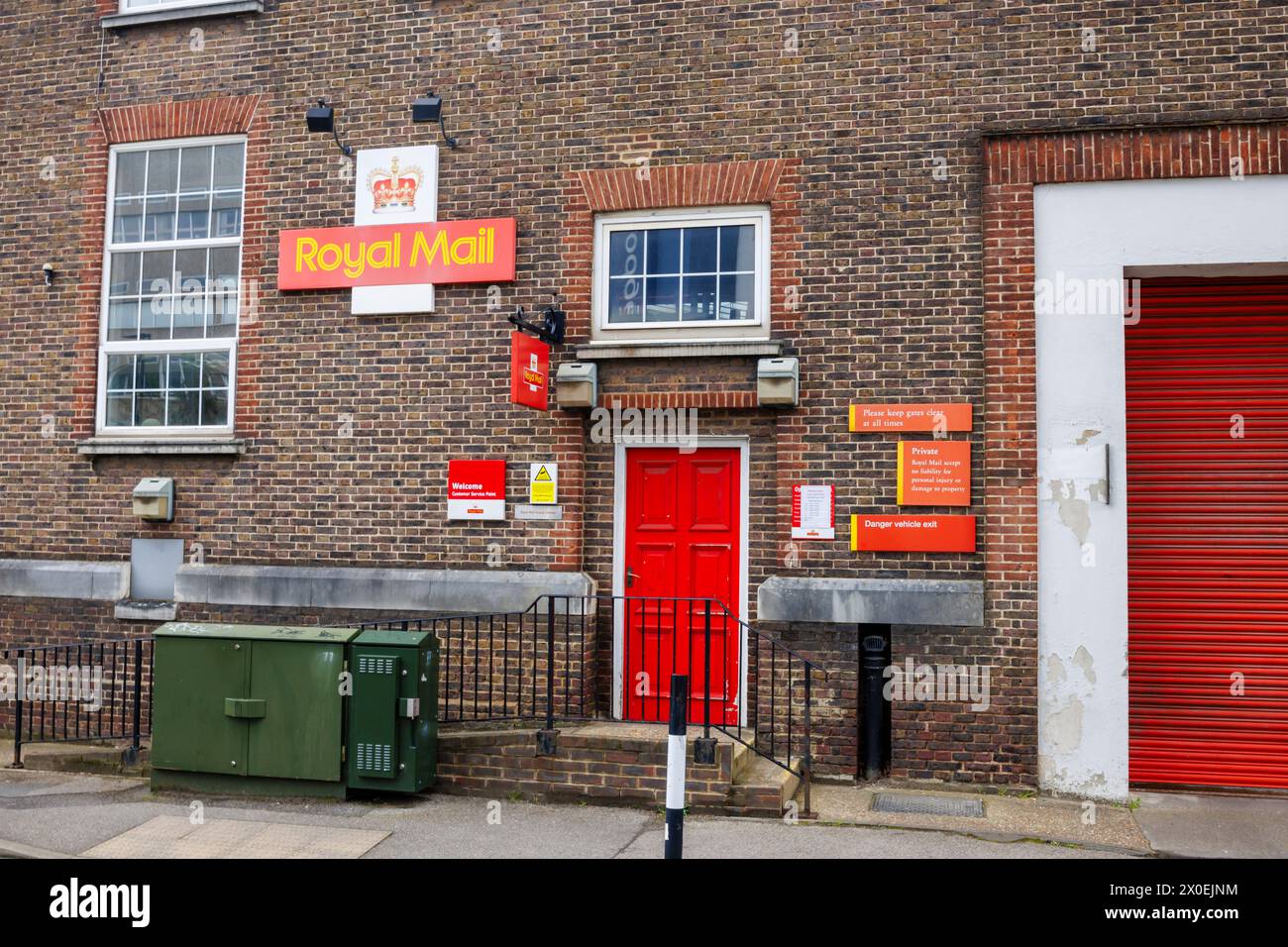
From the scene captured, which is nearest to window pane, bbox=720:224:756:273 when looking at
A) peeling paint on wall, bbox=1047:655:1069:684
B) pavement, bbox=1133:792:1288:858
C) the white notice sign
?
the white notice sign

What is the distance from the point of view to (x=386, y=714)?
7875mm

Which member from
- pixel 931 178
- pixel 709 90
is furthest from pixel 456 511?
pixel 931 178

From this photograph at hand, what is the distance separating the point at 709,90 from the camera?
9508mm

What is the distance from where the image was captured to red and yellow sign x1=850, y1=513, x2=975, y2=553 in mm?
8773

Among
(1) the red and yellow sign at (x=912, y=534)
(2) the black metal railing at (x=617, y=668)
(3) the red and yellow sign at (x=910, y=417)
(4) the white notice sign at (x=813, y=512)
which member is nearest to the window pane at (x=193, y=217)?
(2) the black metal railing at (x=617, y=668)

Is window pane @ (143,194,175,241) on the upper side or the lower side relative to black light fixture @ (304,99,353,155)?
lower

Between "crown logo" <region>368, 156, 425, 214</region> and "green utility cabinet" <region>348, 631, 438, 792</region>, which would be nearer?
"green utility cabinet" <region>348, 631, 438, 792</region>

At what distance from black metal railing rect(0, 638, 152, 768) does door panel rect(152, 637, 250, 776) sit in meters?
2.04

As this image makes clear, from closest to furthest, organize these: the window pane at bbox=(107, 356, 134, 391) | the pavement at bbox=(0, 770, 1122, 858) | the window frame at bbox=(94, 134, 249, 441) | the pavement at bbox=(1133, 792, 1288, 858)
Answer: the pavement at bbox=(0, 770, 1122, 858) → the pavement at bbox=(1133, 792, 1288, 858) → the window frame at bbox=(94, 134, 249, 441) → the window pane at bbox=(107, 356, 134, 391)

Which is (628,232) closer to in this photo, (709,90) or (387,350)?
(709,90)

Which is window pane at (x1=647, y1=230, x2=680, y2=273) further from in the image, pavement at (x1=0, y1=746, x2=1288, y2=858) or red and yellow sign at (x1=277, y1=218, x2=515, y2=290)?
pavement at (x1=0, y1=746, x2=1288, y2=858)

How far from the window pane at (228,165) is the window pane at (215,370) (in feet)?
5.22

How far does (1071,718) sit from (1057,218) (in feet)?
12.5

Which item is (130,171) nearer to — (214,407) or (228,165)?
(228,165)
